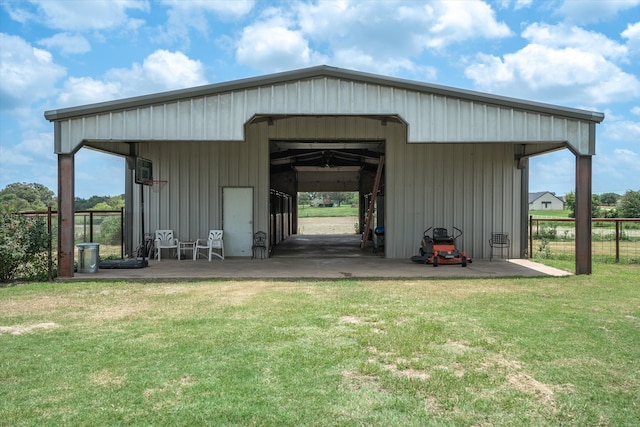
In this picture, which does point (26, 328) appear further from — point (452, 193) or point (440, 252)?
point (452, 193)

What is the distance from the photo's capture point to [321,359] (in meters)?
3.99

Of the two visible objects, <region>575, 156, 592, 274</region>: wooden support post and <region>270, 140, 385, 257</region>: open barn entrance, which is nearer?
<region>575, 156, 592, 274</region>: wooden support post

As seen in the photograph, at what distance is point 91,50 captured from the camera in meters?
12.4

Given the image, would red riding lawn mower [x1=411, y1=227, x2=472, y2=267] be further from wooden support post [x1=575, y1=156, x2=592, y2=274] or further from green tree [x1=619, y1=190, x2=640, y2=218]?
green tree [x1=619, y1=190, x2=640, y2=218]

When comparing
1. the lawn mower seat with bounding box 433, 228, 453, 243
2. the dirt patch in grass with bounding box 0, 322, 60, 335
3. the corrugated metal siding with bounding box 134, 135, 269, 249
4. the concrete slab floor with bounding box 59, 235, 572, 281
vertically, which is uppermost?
the corrugated metal siding with bounding box 134, 135, 269, 249

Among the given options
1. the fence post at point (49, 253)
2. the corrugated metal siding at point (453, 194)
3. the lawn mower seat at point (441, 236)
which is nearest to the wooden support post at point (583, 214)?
the lawn mower seat at point (441, 236)

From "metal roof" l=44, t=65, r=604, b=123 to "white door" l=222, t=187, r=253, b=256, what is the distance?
12.6ft

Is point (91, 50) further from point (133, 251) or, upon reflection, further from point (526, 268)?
point (526, 268)

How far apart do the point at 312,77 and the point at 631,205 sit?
1230 inches

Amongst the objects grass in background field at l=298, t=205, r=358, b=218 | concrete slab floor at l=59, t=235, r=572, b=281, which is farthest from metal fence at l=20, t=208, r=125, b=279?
grass in background field at l=298, t=205, r=358, b=218

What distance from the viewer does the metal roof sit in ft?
28.3

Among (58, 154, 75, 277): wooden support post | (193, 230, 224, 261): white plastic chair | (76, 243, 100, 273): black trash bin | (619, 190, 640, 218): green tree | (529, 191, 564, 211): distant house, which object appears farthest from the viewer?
(529, 191, 564, 211): distant house

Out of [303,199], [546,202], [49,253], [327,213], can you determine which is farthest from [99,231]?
[546,202]

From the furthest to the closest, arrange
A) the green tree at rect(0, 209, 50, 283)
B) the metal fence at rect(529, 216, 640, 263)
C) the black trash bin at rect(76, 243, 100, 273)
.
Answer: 1. the metal fence at rect(529, 216, 640, 263)
2. the black trash bin at rect(76, 243, 100, 273)
3. the green tree at rect(0, 209, 50, 283)
